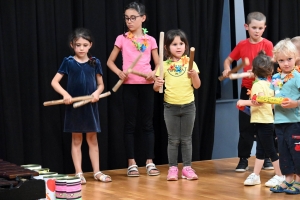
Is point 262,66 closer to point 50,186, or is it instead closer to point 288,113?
point 288,113

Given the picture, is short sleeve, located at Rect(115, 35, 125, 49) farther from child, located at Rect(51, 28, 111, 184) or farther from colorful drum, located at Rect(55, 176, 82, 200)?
colorful drum, located at Rect(55, 176, 82, 200)

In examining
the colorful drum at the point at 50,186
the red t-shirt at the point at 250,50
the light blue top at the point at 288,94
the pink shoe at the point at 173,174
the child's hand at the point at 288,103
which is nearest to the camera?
the colorful drum at the point at 50,186

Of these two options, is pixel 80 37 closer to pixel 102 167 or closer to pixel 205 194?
pixel 102 167

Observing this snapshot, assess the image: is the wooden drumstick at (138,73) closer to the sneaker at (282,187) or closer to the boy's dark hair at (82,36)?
the boy's dark hair at (82,36)

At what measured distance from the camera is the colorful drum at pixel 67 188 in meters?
3.72

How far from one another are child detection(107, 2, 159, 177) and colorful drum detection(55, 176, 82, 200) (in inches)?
61.1

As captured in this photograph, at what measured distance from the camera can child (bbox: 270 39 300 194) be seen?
4.19 metres

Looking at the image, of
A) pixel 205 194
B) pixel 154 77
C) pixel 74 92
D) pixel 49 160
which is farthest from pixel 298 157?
pixel 49 160

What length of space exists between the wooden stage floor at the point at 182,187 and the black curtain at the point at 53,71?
367mm

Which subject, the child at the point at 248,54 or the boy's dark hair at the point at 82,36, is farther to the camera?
the child at the point at 248,54

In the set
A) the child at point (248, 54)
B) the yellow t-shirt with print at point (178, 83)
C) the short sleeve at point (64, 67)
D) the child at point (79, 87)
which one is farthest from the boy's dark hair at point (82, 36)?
the child at point (248, 54)

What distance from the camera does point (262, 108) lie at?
4.61 m

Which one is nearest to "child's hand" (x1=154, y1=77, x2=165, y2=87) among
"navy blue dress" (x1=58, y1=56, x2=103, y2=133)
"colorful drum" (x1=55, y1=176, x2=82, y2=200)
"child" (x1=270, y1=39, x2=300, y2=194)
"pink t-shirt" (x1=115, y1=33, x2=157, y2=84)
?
"pink t-shirt" (x1=115, y1=33, x2=157, y2=84)

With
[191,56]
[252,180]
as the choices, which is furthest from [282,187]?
[191,56]
